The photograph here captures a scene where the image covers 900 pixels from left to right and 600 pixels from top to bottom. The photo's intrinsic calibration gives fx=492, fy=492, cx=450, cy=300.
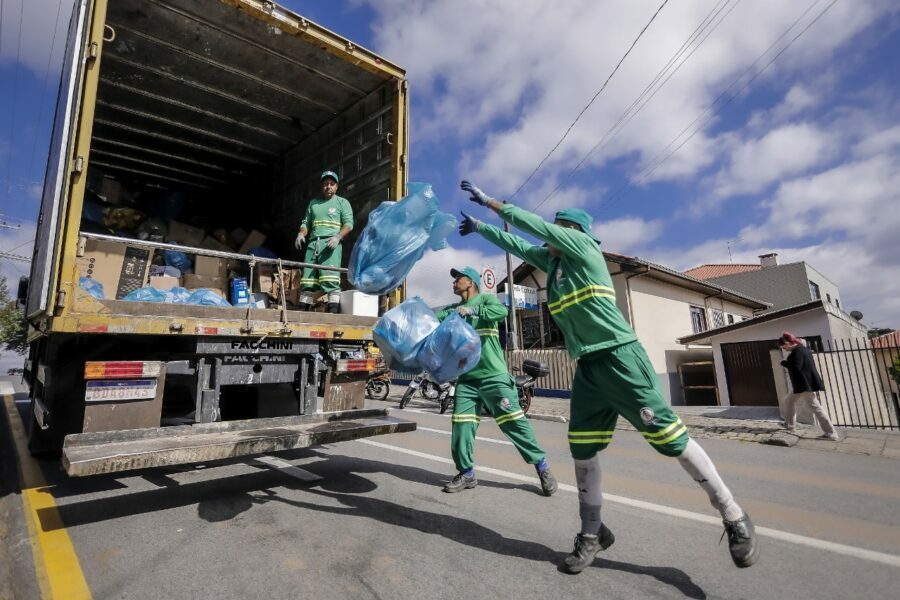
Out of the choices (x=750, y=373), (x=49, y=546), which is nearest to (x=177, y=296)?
(x=49, y=546)

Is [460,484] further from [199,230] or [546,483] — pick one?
[199,230]

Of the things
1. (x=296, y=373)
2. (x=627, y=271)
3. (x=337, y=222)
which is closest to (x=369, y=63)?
(x=337, y=222)

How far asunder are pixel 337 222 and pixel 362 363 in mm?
1637

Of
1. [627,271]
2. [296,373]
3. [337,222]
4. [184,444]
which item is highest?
[627,271]

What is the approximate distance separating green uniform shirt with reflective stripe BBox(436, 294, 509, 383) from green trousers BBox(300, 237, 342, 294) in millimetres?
1296

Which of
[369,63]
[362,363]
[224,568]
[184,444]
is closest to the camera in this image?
[224,568]

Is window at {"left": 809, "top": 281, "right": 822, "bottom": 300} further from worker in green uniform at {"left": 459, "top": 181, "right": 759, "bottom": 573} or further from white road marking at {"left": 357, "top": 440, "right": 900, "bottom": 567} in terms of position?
worker in green uniform at {"left": 459, "top": 181, "right": 759, "bottom": 573}

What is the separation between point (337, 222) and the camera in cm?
494

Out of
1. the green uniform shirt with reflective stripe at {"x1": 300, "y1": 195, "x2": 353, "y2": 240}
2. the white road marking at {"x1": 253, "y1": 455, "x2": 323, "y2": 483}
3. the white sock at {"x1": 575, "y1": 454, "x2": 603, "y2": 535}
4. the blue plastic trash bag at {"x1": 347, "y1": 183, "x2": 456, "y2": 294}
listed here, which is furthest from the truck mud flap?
the green uniform shirt with reflective stripe at {"x1": 300, "y1": 195, "x2": 353, "y2": 240}

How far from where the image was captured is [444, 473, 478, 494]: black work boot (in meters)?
3.64

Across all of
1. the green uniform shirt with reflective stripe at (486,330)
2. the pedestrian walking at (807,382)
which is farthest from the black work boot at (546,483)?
the pedestrian walking at (807,382)

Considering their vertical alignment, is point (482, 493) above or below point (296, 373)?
below

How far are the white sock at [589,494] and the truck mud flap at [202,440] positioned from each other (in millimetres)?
1682

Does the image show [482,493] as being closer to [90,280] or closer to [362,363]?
[362,363]
